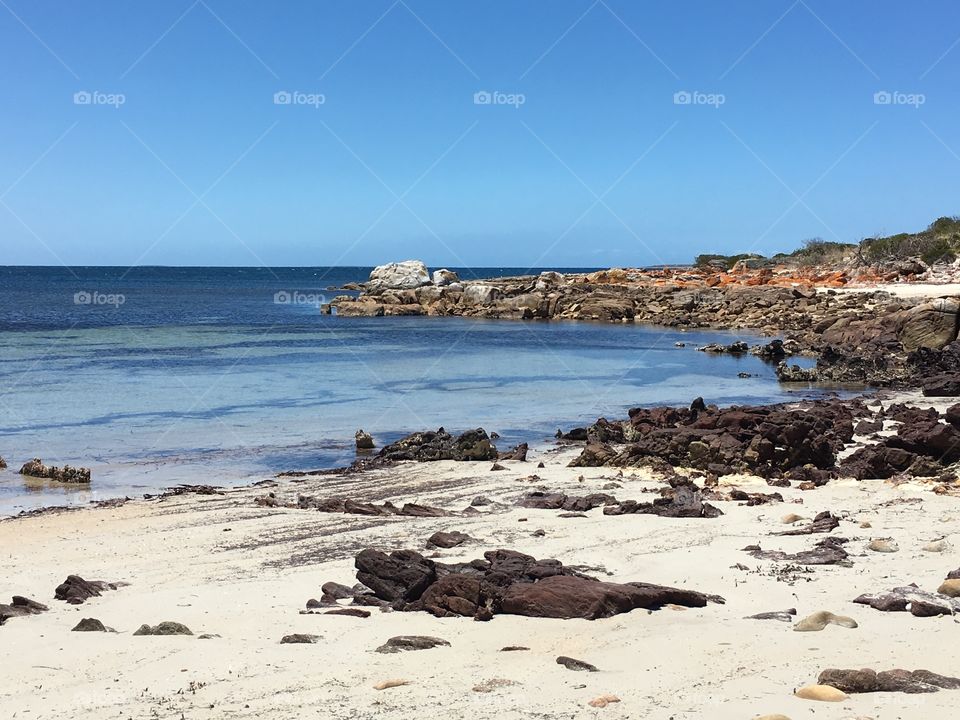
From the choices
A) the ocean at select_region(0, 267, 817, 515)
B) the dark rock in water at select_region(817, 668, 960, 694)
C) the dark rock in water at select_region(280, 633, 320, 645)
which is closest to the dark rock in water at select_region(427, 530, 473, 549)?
the dark rock in water at select_region(280, 633, 320, 645)

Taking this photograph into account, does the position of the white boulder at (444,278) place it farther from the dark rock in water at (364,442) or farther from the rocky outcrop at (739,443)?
the rocky outcrop at (739,443)

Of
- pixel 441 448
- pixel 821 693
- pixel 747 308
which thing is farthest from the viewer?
pixel 747 308

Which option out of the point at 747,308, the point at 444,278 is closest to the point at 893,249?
the point at 747,308

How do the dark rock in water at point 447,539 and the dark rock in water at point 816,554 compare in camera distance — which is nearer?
the dark rock in water at point 816,554

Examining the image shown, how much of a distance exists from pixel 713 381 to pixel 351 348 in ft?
62.2

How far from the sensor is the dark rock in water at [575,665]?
18.7 feet

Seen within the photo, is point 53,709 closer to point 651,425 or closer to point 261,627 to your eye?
point 261,627

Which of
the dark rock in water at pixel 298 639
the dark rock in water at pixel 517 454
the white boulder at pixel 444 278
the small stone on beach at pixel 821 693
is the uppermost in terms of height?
the white boulder at pixel 444 278

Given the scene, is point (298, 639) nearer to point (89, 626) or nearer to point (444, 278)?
point (89, 626)

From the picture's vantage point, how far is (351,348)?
139 feet

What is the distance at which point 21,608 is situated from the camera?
766 cm

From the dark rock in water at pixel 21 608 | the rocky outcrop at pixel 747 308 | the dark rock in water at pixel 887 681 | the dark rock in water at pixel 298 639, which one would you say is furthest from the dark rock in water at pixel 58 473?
the rocky outcrop at pixel 747 308

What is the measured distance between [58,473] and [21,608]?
300 inches

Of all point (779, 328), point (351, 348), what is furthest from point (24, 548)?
Result: point (779, 328)
